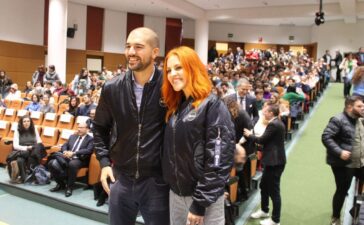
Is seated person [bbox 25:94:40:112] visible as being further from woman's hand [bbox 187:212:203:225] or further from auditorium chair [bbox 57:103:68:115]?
woman's hand [bbox 187:212:203:225]

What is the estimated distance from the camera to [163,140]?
1614 mm

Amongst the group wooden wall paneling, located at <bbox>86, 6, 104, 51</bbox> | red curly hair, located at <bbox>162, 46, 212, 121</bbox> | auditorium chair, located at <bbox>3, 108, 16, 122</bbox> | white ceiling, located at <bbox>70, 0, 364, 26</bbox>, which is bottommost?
auditorium chair, located at <bbox>3, 108, 16, 122</bbox>

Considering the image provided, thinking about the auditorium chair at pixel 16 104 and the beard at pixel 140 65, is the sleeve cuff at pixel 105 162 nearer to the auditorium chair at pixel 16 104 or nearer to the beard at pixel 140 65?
the beard at pixel 140 65

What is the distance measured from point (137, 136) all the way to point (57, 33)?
10.5 m

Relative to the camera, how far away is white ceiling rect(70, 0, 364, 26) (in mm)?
14523

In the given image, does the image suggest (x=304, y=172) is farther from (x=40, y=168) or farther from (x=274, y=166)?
(x=40, y=168)

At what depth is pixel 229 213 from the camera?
315 centimetres

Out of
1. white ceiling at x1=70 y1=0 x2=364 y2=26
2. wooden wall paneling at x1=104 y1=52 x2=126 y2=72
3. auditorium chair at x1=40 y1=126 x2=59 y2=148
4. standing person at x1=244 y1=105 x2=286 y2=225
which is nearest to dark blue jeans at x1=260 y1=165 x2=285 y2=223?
standing person at x1=244 y1=105 x2=286 y2=225

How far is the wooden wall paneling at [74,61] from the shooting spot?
618 inches

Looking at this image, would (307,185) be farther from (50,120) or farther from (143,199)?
(50,120)

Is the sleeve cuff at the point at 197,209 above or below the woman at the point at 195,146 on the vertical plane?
below

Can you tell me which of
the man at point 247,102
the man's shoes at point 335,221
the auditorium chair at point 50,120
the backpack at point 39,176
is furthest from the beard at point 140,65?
the auditorium chair at point 50,120

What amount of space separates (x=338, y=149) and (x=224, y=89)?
152 inches

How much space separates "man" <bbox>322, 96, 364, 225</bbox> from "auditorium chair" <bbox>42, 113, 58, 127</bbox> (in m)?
4.64
